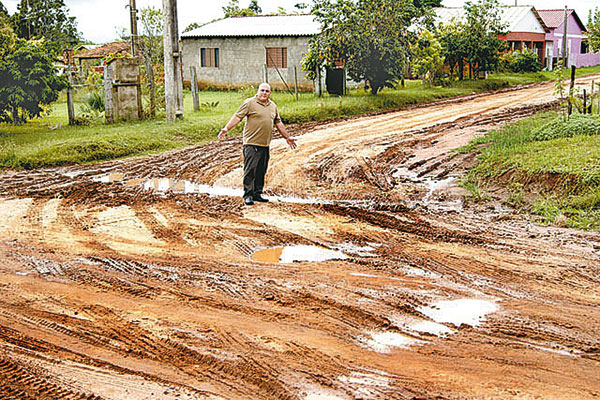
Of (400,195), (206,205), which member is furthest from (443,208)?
(206,205)

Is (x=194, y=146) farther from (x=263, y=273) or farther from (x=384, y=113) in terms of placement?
(x=263, y=273)

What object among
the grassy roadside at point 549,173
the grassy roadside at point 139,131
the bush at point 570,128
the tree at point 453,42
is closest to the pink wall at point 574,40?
the tree at point 453,42

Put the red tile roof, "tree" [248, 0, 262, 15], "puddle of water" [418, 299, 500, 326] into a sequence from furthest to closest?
1. "tree" [248, 0, 262, 15]
2. the red tile roof
3. "puddle of water" [418, 299, 500, 326]

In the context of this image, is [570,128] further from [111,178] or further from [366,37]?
[366,37]

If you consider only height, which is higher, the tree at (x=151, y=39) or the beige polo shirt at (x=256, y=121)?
the tree at (x=151, y=39)

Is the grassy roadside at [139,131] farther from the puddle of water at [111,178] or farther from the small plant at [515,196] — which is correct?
the small plant at [515,196]

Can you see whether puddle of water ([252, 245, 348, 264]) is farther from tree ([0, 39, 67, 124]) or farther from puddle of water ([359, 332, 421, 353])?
tree ([0, 39, 67, 124])

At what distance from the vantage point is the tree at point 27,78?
17281mm

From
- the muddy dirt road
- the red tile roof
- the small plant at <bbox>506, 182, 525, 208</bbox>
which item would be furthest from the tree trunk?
the red tile roof

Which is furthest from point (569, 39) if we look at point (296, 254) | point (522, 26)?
point (296, 254)

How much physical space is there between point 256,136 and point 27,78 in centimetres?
936

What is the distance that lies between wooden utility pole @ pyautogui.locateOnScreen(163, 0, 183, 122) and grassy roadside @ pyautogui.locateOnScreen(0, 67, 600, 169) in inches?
→ 23.1

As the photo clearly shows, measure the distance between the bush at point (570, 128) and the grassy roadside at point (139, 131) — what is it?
27.6 feet

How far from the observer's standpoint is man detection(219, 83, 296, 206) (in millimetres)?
10664
